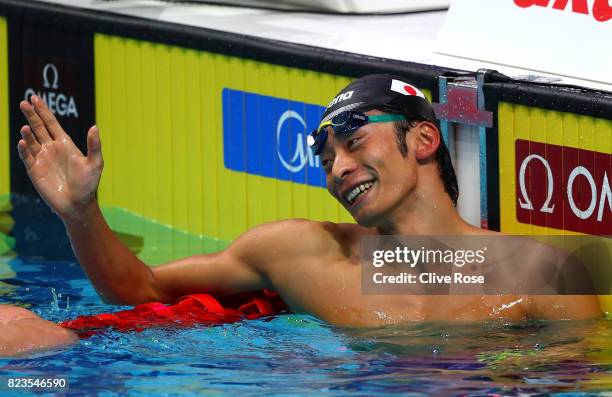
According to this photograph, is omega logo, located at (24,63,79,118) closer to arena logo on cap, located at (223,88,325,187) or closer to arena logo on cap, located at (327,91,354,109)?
arena logo on cap, located at (223,88,325,187)

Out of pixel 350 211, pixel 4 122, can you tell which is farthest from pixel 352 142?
pixel 4 122

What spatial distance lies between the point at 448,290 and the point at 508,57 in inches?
38.2

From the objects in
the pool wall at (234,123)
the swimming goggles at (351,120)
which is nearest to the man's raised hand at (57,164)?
the swimming goggles at (351,120)

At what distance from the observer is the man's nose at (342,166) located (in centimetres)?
424

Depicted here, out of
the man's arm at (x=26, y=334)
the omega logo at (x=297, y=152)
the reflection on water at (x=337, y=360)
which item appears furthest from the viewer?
the omega logo at (x=297, y=152)

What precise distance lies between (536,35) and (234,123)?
1.33 metres

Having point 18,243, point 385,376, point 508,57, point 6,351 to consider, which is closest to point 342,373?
point 385,376

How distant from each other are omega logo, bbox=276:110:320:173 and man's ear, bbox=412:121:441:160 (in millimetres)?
1091

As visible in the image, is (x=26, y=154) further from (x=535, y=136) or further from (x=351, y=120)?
(x=535, y=136)

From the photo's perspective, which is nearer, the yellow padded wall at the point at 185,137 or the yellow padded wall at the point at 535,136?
the yellow padded wall at the point at 535,136

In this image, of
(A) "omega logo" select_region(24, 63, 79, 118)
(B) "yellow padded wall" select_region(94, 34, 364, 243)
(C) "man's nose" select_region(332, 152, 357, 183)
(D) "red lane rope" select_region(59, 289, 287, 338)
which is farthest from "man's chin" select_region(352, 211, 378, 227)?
(A) "omega logo" select_region(24, 63, 79, 118)

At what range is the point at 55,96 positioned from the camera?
6.42 m

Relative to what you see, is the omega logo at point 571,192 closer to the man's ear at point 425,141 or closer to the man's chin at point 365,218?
the man's ear at point 425,141

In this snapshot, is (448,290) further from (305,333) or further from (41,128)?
(41,128)
